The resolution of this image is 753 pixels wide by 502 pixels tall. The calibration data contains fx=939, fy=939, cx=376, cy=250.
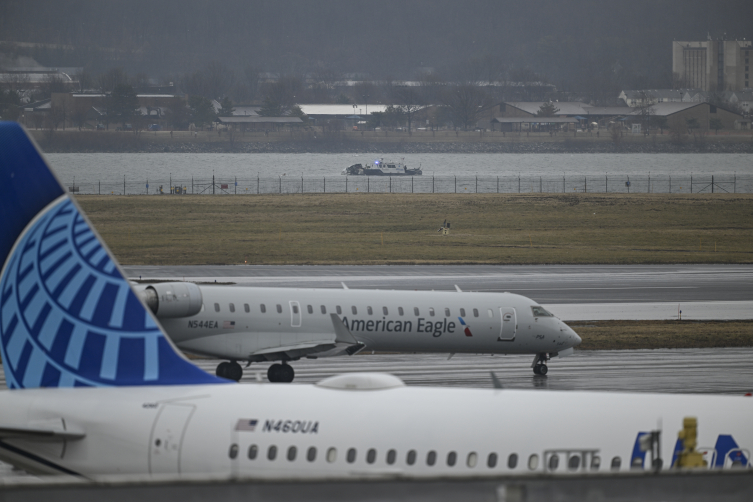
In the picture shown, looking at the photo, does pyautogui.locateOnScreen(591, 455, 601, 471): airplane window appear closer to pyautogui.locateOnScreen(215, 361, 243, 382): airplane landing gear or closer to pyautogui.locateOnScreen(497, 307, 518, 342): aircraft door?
pyautogui.locateOnScreen(215, 361, 243, 382): airplane landing gear

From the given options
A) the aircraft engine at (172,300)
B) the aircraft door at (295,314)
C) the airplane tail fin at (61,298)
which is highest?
the airplane tail fin at (61,298)

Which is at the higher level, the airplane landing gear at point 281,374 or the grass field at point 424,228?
the grass field at point 424,228

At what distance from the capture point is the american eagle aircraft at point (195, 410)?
51.4 ft

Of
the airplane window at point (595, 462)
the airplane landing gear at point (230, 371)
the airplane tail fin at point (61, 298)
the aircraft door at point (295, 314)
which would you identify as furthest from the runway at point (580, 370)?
the airplane window at point (595, 462)

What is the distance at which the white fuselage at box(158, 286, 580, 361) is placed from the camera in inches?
1390

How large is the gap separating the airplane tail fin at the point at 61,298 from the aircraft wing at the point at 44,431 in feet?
2.92

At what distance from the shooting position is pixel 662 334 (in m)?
48.5

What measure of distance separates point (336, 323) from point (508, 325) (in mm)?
7541

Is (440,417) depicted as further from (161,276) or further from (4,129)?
(161,276)

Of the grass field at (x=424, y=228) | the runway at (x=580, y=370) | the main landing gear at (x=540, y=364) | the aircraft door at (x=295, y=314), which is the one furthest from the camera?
the grass field at (x=424, y=228)

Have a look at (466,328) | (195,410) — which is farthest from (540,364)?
(195,410)

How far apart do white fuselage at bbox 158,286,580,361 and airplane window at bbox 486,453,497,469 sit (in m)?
20.6

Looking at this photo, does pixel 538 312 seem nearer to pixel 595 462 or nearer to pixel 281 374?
pixel 281 374

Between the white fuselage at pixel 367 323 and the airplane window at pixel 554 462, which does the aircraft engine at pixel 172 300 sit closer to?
the white fuselage at pixel 367 323
